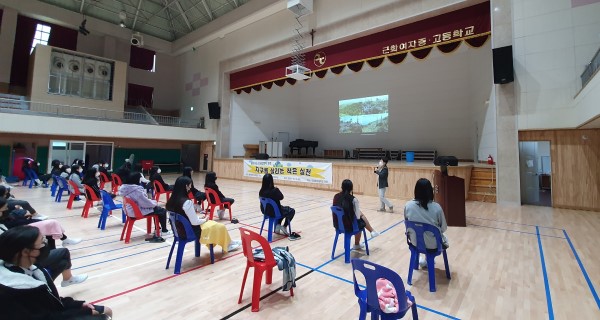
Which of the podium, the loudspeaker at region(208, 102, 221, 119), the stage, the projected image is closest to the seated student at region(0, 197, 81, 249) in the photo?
the podium

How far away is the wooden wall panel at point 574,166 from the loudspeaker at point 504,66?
5.56ft

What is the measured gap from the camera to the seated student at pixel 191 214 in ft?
10.6

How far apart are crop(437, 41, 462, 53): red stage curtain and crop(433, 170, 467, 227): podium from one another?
4788 mm

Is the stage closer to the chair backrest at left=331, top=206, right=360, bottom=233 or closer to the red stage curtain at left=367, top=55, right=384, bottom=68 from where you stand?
the red stage curtain at left=367, top=55, right=384, bottom=68

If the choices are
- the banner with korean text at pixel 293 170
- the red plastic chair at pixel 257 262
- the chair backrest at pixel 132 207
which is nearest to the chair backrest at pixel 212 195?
the chair backrest at pixel 132 207

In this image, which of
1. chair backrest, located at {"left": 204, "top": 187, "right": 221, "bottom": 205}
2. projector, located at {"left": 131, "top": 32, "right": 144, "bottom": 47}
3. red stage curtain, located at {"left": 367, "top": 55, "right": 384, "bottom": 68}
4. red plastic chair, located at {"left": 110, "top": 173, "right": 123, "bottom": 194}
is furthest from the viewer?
projector, located at {"left": 131, "top": 32, "right": 144, "bottom": 47}

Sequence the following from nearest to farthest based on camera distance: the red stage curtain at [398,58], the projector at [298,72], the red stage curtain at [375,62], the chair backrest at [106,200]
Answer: the chair backrest at [106,200] → the red stage curtain at [398,58] → the red stage curtain at [375,62] → the projector at [298,72]

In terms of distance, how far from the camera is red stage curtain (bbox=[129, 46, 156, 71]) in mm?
18031

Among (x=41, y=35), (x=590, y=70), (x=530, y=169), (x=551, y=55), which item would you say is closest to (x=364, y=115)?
(x=530, y=169)

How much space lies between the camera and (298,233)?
4.89m

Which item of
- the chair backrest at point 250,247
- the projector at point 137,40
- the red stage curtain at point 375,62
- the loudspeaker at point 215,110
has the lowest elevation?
the chair backrest at point 250,247

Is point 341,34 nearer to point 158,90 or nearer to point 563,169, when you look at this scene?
point 563,169

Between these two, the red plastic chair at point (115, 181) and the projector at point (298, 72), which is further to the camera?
the projector at point (298, 72)

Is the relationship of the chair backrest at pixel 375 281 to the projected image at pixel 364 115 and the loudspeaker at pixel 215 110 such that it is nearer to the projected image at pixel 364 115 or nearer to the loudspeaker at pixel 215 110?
the loudspeaker at pixel 215 110
